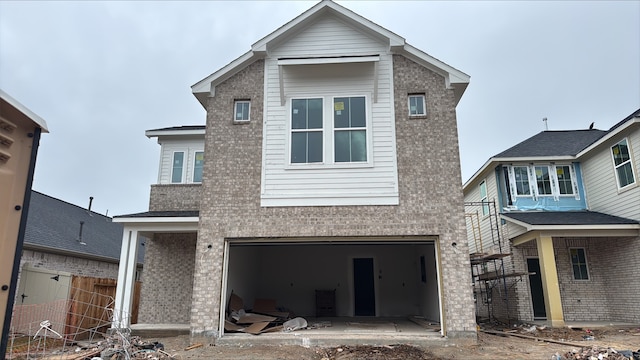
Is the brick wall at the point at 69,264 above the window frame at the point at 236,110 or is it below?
below

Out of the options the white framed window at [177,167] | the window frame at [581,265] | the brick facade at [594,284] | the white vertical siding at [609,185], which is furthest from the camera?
the white framed window at [177,167]

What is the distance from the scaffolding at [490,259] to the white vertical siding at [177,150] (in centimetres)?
1044

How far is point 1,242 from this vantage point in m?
2.54

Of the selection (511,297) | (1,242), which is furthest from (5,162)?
(511,297)

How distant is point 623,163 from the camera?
1280cm

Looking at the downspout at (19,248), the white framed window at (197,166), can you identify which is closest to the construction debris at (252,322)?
the white framed window at (197,166)

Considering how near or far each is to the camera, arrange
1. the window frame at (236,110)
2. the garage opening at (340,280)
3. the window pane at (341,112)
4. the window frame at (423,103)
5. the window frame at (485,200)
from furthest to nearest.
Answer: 1. the window frame at (485,200)
2. the garage opening at (340,280)
3. the window frame at (236,110)
4. the window pane at (341,112)
5. the window frame at (423,103)

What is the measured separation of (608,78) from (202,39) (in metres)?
30.9

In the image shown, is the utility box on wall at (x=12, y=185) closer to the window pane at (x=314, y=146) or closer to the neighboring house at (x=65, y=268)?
the neighboring house at (x=65, y=268)

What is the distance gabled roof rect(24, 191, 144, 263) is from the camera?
15.1m

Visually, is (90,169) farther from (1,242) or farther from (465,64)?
(1,242)

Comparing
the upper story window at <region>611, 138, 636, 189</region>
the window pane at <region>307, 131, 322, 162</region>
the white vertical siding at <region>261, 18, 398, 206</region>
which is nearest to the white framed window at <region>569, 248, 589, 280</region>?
the upper story window at <region>611, 138, 636, 189</region>

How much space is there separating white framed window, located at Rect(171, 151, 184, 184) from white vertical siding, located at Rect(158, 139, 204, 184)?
0.27 feet

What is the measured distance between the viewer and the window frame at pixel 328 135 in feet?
32.7
